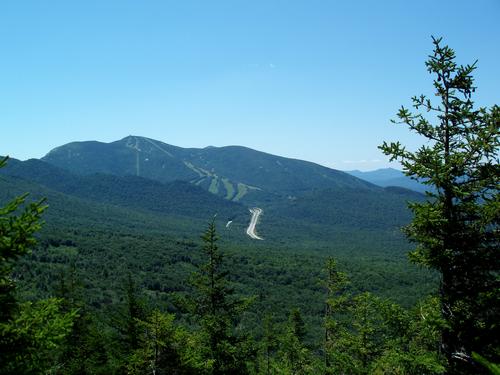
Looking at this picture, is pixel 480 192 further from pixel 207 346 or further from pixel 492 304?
pixel 207 346

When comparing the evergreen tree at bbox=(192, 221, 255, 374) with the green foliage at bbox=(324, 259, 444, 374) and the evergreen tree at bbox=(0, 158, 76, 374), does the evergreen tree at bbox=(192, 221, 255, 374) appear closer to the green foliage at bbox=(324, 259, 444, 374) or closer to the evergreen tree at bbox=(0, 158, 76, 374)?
the green foliage at bbox=(324, 259, 444, 374)

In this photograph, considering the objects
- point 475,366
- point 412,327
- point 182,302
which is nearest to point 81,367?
point 182,302

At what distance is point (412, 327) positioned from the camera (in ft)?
35.3

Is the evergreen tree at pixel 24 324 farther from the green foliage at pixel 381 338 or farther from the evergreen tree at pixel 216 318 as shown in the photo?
the evergreen tree at pixel 216 318

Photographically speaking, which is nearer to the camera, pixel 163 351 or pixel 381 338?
pixel 381 338

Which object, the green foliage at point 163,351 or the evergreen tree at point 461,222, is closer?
the evergreen tree at point 461,222

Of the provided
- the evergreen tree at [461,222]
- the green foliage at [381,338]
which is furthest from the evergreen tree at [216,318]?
the evergreen tree at [461,222]

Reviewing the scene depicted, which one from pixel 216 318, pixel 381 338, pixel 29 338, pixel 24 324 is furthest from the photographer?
pixel 216 318

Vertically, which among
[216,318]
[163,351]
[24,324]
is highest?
[24,324]

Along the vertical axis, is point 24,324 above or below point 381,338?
Result: above

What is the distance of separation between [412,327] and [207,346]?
29.4 feet

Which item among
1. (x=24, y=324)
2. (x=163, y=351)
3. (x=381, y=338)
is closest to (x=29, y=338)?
(x=24, y=324)

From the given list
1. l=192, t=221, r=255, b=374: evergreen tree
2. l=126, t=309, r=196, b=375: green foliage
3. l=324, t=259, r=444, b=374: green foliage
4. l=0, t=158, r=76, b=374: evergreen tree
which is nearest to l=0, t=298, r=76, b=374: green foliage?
l=0, t=158, r=76, b=374: evergreen tree

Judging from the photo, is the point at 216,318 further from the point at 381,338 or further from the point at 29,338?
the point at 29,338
